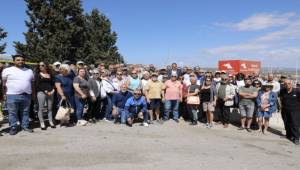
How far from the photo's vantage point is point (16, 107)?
9.14 m

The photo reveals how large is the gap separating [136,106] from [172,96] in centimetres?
160

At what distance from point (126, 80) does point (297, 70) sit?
18.5 metres

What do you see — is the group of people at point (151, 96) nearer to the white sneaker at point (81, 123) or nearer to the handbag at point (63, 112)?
the white sneaker at point (81, 123)

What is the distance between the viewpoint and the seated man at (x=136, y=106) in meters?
11.4

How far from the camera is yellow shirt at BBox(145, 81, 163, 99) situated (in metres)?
12.3

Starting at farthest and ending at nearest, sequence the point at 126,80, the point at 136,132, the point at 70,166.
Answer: the point at 126,80, the point at 136,132, the point at 70,166

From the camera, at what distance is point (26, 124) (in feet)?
31.1

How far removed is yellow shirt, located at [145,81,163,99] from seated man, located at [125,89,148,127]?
0.70 m

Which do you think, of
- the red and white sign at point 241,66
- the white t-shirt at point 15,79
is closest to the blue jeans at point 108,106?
the white t-shirt at point 15,79

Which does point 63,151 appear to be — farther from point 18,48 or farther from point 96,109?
point 18,48

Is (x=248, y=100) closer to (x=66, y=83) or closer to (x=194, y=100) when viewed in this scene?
(x=194, y=100)

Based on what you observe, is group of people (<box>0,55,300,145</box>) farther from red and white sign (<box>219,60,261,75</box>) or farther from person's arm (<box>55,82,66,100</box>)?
red and white sign (<box>219,60,261,75</box>)

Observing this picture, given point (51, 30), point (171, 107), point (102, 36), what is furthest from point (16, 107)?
point (102, 36)

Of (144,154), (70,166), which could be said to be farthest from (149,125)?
(70,166)
